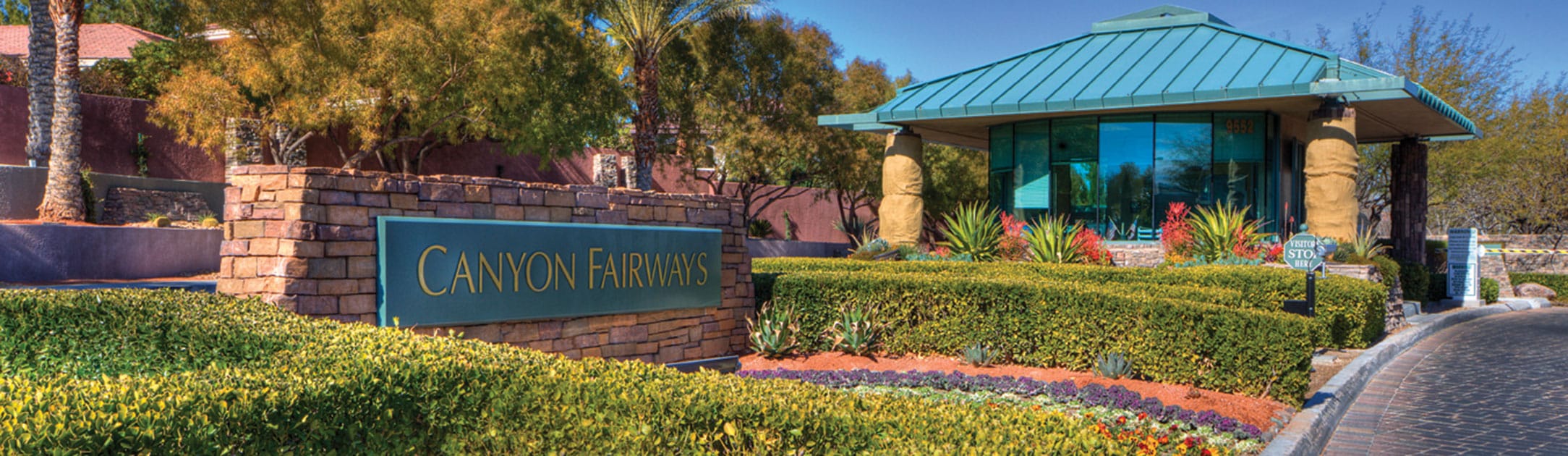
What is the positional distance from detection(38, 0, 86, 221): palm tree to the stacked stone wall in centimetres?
1428

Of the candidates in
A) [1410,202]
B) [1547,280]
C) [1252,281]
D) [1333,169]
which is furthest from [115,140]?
[1547,280]

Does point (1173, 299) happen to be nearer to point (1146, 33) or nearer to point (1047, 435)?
point (1047, 435)

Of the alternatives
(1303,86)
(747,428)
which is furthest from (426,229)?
(1303,86)

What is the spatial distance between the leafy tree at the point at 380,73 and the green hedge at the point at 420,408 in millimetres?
16449

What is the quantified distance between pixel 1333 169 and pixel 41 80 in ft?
74.4

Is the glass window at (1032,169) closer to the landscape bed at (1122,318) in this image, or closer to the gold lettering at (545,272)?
the landscape bed at (1122,318)

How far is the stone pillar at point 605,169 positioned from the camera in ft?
105

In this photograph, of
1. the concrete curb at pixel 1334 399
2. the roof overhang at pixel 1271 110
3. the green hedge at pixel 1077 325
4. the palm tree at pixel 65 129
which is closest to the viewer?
the concrete curb at pixel 1334 399

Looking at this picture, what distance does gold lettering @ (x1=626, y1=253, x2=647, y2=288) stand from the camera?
9086mm

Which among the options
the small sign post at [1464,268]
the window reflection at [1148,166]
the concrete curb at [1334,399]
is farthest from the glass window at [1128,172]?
the small sign post at [1464,268]

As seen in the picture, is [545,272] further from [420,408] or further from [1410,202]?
[1410,202]

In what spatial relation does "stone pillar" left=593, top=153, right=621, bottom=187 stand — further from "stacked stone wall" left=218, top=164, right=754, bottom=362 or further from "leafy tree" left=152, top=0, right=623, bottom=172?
"stacked stone wall" left=218, top=164, right=754, bottom=362

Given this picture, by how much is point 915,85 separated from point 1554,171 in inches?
806

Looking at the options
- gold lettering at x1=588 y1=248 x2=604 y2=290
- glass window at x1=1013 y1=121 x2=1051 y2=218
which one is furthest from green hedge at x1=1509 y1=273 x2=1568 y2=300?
gold lettering at x1=588 y1=248 x2=604 y2=290
